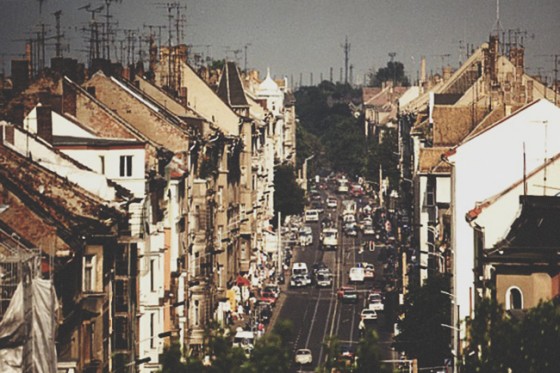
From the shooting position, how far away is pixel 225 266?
114 m

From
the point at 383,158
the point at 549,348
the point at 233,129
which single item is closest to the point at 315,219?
the point at 383,158

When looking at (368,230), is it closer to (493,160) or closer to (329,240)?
(329,240)

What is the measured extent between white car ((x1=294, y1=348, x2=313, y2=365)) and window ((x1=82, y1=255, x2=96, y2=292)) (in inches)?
1284

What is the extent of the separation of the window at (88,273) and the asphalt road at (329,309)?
2891 centimetres

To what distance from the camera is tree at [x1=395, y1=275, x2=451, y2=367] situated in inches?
3282

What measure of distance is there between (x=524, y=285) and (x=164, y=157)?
2421cm

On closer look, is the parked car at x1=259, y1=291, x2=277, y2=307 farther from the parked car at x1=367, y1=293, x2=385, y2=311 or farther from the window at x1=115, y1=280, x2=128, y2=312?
the window at x1=115, y1=280, x2=128, y2=312

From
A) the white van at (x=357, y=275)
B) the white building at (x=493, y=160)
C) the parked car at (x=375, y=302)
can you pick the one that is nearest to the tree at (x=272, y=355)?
the white building at (x=493, y=160)

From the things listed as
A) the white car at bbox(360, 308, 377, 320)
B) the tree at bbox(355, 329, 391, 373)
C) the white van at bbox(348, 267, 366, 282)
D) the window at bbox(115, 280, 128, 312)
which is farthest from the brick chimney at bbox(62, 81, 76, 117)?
the white van at bbox(348, 267, 366, 282)

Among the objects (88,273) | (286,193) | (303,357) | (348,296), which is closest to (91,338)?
(88,273)

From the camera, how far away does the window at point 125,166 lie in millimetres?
71312

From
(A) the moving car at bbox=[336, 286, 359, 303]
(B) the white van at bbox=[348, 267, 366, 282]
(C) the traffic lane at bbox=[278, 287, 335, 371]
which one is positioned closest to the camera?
(C) the traffic lane at bbox=[278, 287, 335, 371]

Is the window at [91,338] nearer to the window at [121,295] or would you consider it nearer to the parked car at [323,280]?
the window at [121,295]

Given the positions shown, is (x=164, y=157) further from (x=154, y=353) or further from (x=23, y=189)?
(x=23, y=189)
